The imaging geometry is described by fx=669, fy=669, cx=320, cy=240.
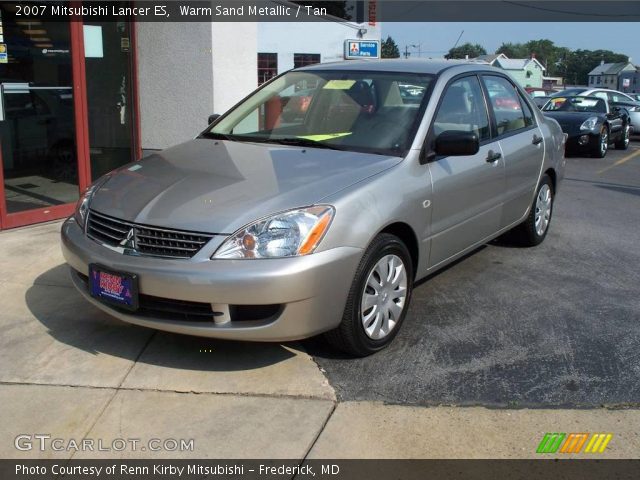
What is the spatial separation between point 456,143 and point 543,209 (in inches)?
100

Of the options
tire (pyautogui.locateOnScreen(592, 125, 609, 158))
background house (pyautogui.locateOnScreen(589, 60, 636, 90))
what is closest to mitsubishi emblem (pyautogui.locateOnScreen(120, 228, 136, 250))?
tire (pyautogui.locateOnScreen(592, 125, 609, 158))

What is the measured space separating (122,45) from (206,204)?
5.05 meters

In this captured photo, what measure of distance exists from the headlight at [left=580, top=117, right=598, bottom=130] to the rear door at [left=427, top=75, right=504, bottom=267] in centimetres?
973

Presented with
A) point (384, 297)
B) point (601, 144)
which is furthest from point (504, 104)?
point (601, 144)

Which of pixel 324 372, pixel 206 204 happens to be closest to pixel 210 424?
pixel 324 372

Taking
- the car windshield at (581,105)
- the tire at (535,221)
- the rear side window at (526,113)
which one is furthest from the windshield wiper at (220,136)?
the car windshield at (581,105)

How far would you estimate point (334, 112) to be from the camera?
4.64 metres

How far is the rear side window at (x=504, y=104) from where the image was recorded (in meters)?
5.34

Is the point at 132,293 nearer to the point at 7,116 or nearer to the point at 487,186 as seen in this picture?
the point at 487,186

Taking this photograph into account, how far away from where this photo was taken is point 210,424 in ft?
10.4

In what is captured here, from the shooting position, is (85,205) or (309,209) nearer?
(309,209)

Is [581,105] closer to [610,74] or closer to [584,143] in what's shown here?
[584,143]

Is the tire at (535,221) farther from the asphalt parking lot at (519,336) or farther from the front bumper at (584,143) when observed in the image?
the front bumper at (584,143)
